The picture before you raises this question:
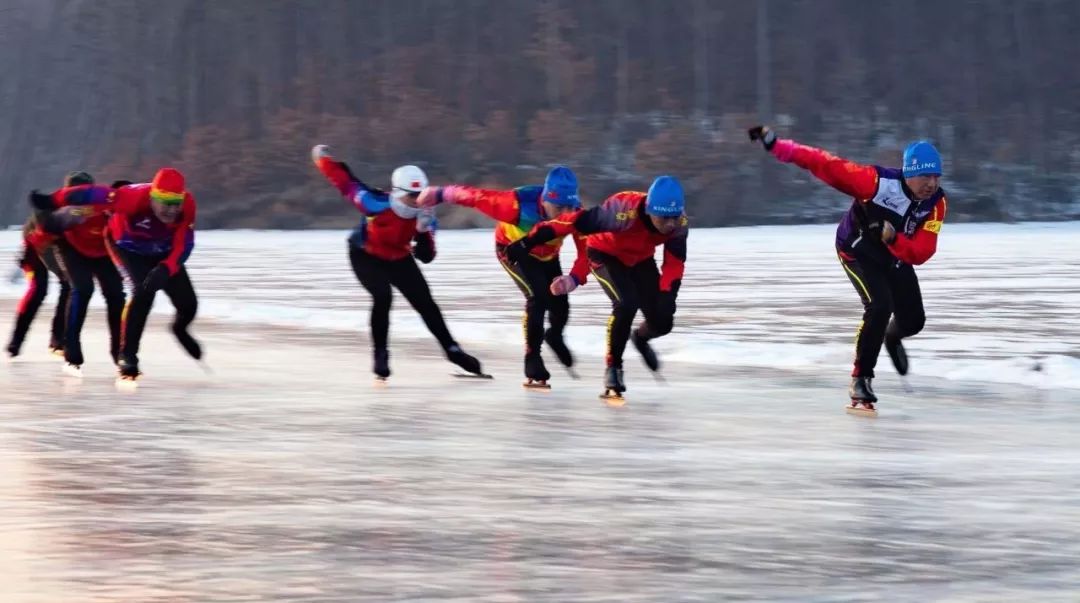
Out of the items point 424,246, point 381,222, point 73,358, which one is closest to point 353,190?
point 381,222

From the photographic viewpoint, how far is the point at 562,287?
10.5 meters

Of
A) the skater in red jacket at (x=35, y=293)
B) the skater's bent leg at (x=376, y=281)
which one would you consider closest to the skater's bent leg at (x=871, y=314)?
the skater's bent leg at (x=376, y=281)

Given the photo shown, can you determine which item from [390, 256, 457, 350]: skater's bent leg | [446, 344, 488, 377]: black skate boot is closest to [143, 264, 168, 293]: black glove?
[390, 256, 457, 350]: skater's bent leg

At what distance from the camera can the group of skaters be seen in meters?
9.77

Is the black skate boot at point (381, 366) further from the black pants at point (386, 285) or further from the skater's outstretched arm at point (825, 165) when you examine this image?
the skater's outstretched arm at point (825, 165)

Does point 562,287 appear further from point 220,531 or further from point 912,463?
point 220,531

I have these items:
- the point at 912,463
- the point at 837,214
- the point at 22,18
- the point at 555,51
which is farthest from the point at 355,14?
the point at 912,463

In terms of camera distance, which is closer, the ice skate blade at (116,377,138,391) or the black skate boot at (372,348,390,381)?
the ice skate blade at (116,377,138,391)

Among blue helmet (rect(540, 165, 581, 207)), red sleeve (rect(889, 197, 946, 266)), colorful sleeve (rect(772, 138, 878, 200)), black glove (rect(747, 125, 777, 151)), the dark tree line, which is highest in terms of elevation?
black glove (rect(747, 125, 777, 151))

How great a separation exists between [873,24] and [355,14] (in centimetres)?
1802

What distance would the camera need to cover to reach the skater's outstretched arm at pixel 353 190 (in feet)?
→ 37.1

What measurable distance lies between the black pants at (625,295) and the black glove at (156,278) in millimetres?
2451

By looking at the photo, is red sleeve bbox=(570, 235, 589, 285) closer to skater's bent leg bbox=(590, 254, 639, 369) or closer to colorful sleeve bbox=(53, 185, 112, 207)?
skater's bent leg bbox=(590, 254, 639, 369)

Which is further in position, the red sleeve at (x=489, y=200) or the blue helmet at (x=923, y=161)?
the red sleeve at (x=489, y=200)
